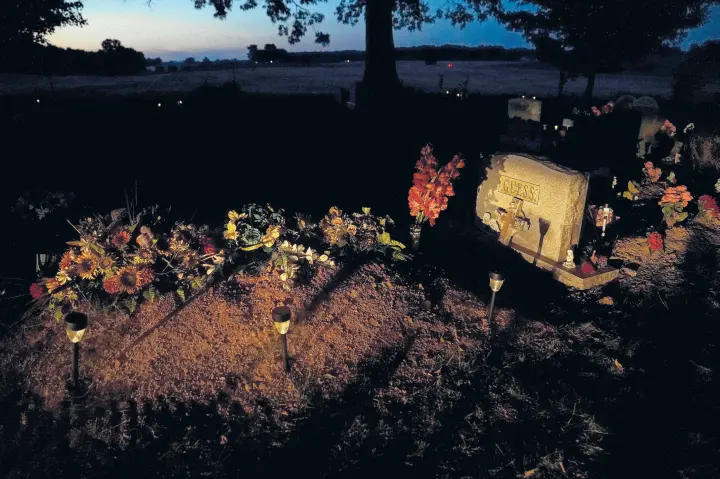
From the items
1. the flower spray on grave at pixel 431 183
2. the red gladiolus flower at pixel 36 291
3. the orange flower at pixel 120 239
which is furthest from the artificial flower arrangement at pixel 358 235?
the red gladiolus flower at pixel 36 291

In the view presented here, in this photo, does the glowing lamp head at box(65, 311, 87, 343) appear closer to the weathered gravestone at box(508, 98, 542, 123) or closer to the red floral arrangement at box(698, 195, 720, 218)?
the red floral arrangement at box(698, 195, 720, 218)

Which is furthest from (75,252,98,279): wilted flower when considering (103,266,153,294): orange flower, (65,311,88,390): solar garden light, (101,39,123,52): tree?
(101,39,123,52): tree

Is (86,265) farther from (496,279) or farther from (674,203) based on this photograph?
(674,203)

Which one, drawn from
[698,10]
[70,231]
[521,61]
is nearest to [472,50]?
[521,61]

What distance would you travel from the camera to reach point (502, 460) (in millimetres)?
3436

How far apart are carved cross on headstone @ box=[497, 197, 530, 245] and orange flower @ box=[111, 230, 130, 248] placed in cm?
487

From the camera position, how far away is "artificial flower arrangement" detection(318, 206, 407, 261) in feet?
18.9

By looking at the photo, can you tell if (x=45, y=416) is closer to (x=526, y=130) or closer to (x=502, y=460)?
(x=502, y=460)

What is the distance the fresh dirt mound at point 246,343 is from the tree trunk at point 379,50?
11.3 metres

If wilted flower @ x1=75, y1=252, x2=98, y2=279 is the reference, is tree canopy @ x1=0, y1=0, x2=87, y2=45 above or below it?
above

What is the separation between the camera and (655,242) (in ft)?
21.4

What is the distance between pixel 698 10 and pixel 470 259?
53.4 feet

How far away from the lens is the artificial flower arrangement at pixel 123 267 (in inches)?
183

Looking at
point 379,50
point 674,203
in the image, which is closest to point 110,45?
point 379,50
